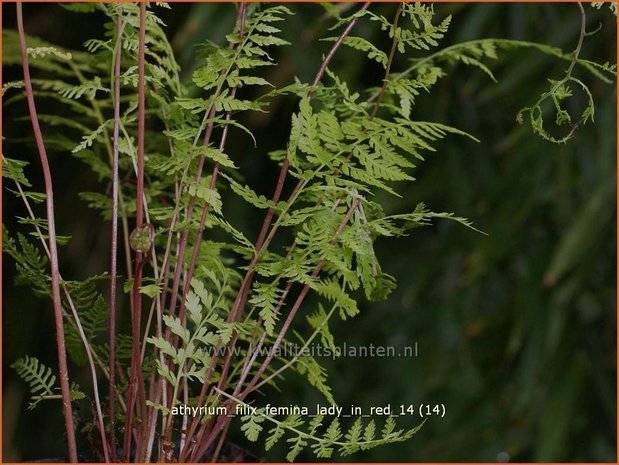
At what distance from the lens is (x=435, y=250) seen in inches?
50.3

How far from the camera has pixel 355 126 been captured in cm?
43

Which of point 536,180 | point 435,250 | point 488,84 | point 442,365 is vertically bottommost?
point 442,365

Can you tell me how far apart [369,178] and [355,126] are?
4 cm

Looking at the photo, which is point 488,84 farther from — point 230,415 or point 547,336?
point 230,415

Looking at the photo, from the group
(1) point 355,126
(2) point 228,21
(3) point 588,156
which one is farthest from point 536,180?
(1) point 355,126

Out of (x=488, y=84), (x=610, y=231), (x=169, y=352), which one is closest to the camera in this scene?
(x=169, y=352)

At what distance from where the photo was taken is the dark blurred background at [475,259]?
1.12 metres

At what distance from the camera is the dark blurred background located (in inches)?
44.1

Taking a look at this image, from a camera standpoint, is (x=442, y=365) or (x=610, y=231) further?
(x=442, y=365)

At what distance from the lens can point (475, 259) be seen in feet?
3.73

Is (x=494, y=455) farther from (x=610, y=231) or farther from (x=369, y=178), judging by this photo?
(x=369, y=178)

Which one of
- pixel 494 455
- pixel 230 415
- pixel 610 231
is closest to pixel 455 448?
pixel 494 455

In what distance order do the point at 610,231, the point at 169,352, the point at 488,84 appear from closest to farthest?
the point at 169,352 → the point at 610,231 → the point at 488,84

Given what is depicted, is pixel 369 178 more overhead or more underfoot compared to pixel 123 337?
more overhead
